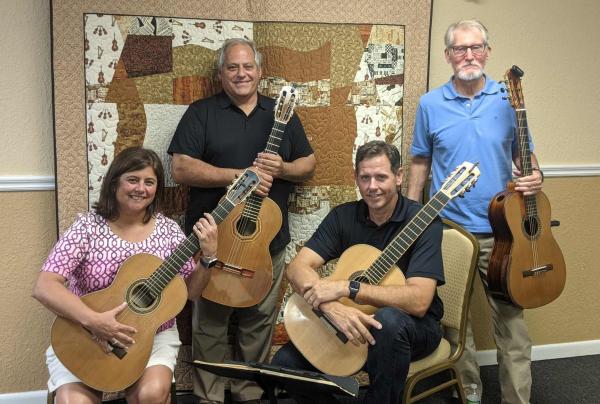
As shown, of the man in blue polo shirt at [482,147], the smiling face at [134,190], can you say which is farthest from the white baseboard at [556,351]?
the smiling face at [134,190]

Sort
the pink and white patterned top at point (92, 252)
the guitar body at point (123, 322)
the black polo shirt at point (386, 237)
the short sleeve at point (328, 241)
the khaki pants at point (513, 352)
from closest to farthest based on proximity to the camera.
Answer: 1. the guitar body at point (123, 322)
2. the pink and white patterned top at point (92, 252)
3. the black polo shirt at point (386, 237)
4. the short sleeve at point (328, 241)
5. the khaki pants at point (513, 352)

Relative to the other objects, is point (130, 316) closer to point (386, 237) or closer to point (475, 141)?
point (386, 237)

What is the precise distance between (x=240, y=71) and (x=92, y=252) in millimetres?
955

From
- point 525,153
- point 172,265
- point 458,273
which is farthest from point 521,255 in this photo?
point 172,265

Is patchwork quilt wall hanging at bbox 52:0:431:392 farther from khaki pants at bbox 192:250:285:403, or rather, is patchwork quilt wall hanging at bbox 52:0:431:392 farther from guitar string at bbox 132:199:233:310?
guitar string at bbox 132:199:233:310

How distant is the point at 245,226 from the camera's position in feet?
8.01

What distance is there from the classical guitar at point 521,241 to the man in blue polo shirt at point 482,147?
0.34 ft

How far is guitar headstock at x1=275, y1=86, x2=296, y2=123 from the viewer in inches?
94.5

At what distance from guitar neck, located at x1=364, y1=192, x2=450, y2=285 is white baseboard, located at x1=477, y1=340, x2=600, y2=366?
1363 millimetres

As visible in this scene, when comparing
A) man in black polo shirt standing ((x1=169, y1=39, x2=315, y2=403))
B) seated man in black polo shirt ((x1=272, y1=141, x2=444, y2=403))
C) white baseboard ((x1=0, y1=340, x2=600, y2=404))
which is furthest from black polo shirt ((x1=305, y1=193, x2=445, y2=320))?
white baseboard ((x1=0, y1=340, x2=600, y2=404))

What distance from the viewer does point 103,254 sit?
2.06 metres

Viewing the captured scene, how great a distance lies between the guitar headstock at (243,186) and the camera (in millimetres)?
2166

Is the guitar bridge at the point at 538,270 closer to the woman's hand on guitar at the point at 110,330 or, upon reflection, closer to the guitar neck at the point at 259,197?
the guitar neck at the point at 259,197

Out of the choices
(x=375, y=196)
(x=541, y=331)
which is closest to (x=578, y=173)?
(x=541, y=331)
